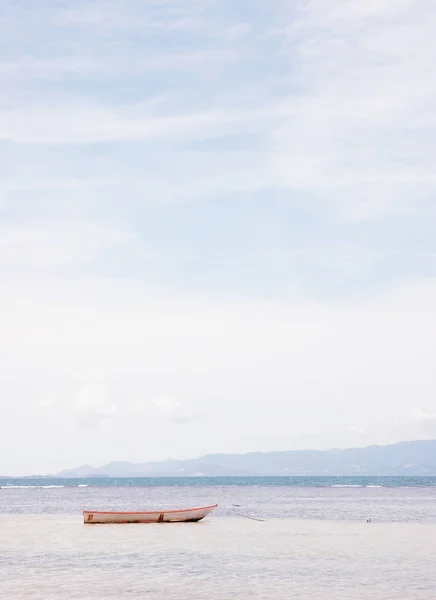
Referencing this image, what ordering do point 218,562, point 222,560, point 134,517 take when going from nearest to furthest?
point 218,562 < point 222,560 < point 134,517

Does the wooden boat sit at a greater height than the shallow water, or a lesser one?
Result: greater

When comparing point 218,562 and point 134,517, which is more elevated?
point 134,517

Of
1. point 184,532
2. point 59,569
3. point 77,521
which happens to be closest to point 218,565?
point 59,569

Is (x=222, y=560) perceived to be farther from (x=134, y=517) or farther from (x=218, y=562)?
(x=134, y=517)

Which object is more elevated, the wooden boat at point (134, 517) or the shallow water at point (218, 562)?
the wooden boat at point (134, 517)

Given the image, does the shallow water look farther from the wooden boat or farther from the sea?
the wooden boat

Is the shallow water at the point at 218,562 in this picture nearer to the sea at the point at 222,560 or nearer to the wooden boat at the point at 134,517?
the sea at the point at 222,560

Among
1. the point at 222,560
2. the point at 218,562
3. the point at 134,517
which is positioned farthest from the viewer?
the point at 134,517

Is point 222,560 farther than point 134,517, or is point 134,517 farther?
point 134,517

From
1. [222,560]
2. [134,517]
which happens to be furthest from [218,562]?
[134,517]

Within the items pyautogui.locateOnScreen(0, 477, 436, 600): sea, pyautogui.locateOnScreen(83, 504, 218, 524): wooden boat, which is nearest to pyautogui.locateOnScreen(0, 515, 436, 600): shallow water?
pyautogui.locateOnScreen(0, 477, 436, 600): sea

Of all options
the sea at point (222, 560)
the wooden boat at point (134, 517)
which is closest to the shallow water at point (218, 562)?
the sea at point (222, 560)

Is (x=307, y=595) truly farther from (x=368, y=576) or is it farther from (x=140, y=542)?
(x=140, y=542)

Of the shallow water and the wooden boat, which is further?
the wooden boat
